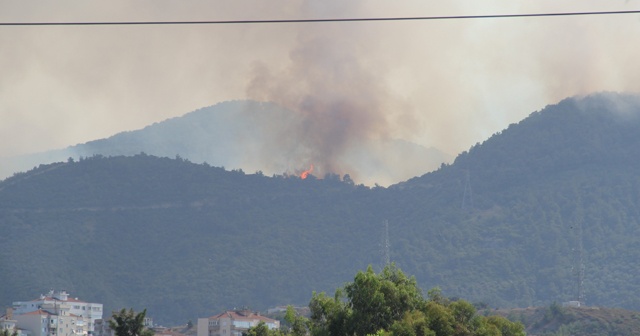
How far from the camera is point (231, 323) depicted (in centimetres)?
19200

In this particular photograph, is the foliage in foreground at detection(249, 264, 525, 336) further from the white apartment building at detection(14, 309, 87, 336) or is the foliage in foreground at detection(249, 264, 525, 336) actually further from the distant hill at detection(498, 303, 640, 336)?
the white apartment building at detection(14, 309, 87, 336)

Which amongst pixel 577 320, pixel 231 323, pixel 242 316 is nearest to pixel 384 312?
pixel 577 320

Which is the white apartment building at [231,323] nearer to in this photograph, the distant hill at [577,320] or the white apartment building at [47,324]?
the white apartment building at [47,324]

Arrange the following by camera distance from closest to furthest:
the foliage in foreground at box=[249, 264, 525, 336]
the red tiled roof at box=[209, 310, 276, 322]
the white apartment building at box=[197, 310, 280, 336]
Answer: the foliage in foreground at box=[249, 264, 525, 336] < the white apartment building at box=[197, 310, 280, 336] < the red tiled roof at box=[209, 310, 276, 322]

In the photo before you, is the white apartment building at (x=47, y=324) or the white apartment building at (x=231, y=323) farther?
the white apartment building at (x=231, y=323)

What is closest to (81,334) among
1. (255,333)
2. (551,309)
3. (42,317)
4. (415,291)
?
(42,317)

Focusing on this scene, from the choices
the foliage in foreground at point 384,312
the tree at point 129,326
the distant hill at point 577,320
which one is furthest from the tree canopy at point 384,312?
the distant hill at point 577,320

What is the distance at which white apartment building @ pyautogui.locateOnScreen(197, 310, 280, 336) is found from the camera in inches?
7525

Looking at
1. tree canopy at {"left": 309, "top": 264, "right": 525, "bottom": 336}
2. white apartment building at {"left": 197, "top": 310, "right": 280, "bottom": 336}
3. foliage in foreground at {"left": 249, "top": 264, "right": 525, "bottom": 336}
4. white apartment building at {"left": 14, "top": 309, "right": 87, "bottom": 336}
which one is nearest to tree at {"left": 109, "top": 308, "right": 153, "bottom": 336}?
foliage in foreground at {"left": 249, "top": 264, "right": 525, "bottom": 336}

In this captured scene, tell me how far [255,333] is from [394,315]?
15.0 m

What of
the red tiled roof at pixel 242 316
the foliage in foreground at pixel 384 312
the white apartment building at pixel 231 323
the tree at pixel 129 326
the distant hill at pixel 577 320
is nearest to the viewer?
the foliage in foreground at pixel 384 312

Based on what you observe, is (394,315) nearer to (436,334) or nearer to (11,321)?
(436,334)

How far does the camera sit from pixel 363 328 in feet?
235

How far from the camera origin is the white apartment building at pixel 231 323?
191125 mm
